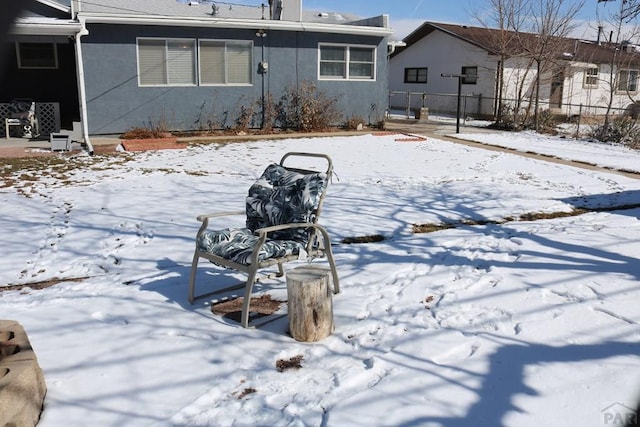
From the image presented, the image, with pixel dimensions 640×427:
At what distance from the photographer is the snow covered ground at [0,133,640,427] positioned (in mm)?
2713

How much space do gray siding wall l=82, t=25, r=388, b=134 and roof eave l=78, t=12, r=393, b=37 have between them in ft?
0.83

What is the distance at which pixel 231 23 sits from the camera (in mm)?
14250

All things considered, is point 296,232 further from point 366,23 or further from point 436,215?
point 366,23

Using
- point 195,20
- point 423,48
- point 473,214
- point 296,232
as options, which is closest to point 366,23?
point 195,20

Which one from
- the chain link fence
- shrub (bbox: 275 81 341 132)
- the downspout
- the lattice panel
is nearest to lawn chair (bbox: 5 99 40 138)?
the lattice panel

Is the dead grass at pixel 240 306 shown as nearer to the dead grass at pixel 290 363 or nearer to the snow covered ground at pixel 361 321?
the snow covered ground at pixel 361 321

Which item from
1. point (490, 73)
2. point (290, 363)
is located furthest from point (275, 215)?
point (490, 73)

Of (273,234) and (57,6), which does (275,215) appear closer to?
(273,234)

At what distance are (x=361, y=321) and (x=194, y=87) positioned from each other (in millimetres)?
12111

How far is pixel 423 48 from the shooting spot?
2725cm

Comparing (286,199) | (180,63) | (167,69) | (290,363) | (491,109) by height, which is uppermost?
(180,63)

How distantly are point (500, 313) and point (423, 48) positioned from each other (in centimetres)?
2547

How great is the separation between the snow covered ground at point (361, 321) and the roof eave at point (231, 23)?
7170 millimetres

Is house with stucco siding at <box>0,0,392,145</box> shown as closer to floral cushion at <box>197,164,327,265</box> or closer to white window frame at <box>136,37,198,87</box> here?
white window frame at <box>136,37,198,87</box>
